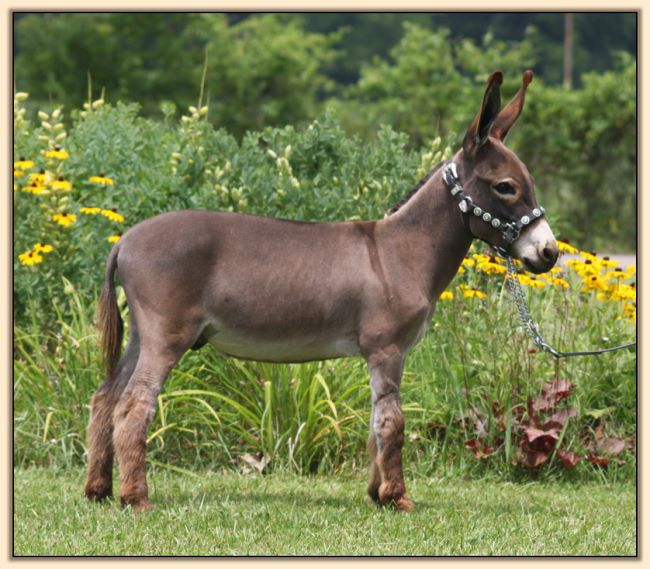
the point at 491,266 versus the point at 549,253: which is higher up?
the point at 549,253

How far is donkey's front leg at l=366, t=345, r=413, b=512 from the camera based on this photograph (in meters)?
5.93

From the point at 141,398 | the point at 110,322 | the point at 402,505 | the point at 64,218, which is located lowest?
the point at 402,505

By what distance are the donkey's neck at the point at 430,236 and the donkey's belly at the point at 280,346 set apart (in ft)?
1.69

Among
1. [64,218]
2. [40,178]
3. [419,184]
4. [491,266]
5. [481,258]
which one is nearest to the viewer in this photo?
[419,184]

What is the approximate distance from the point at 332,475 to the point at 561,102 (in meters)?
12.1

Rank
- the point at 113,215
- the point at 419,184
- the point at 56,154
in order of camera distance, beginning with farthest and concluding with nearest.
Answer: the point at 56,154, the point at 113,215, the point at 419,184

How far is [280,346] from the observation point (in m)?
5.94

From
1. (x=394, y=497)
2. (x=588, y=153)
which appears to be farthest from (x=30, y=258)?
(x=588, y=153)

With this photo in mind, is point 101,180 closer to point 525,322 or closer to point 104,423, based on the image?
point 104,423

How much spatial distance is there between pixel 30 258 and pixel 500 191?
3527mm

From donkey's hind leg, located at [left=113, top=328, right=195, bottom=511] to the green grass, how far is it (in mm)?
302

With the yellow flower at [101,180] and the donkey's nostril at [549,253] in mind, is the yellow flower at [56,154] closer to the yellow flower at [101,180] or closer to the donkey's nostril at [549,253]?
the yellow flower at [101,180]

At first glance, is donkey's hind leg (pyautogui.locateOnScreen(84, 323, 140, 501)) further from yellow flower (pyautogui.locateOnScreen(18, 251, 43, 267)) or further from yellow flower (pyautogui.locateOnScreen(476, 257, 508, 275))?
yellow flower (pyautogui.locateOnScreen(476, 257, 508, 275))

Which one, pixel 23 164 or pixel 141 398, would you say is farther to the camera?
pixel 23 164
